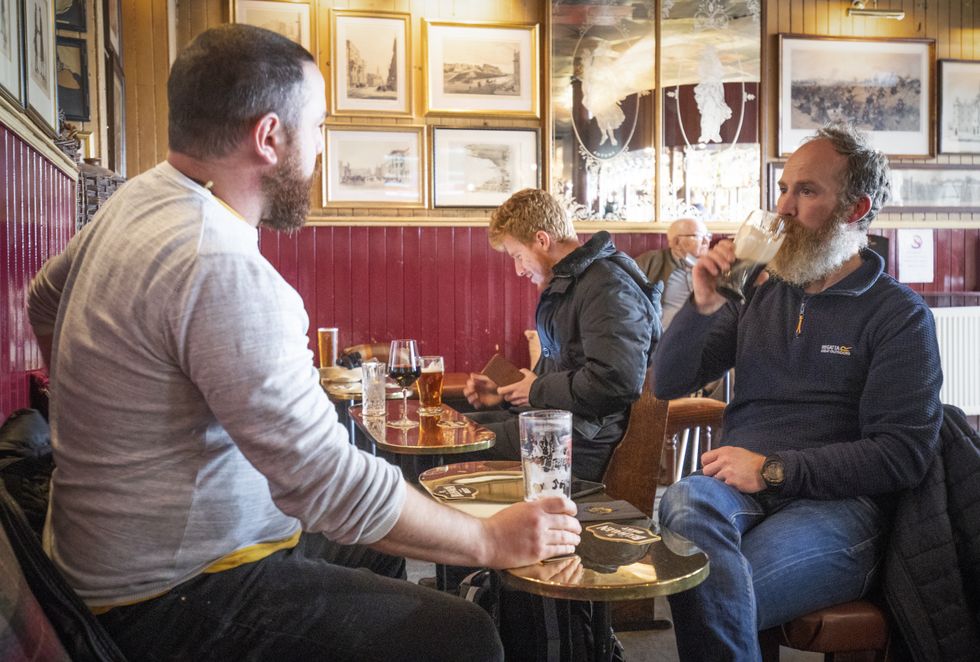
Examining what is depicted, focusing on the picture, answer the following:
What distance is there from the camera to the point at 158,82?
5203 mm

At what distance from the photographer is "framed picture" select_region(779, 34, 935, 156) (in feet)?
19.4

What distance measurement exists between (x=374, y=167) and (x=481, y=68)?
94 centimetres

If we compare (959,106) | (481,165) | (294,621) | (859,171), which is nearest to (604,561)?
(294,621)

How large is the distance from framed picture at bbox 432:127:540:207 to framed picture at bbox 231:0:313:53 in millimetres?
1006

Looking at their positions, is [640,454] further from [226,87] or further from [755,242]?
[226,87]

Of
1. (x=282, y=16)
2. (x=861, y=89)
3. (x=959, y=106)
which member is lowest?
(x=959, y=106)

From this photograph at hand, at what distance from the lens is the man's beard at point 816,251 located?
2113 millimetres

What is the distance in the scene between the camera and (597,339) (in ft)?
8.70

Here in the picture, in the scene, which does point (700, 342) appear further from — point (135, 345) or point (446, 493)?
point (135, 345)

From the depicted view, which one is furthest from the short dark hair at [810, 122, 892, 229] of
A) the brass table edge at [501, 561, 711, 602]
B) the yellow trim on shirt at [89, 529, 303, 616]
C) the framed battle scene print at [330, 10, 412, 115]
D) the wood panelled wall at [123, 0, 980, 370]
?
the framed battle scene print at [330, 10, 412, 115]

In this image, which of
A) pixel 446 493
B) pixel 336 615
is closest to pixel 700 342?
pixel 446 493

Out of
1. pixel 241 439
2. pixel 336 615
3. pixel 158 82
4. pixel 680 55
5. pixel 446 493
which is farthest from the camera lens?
pixel 680 55

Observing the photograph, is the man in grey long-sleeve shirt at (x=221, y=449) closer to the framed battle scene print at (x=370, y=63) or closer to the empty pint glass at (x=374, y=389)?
the empty pint glass at (x=374, y=389)

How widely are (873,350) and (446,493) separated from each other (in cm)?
105
